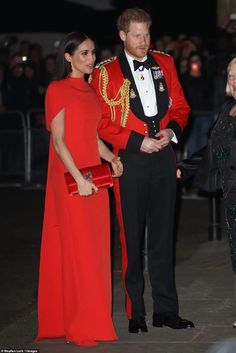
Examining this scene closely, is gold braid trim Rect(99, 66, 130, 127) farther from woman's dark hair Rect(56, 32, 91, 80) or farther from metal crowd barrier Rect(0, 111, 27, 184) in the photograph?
metal crowd barrier Rect(0, 111, 27, 184)

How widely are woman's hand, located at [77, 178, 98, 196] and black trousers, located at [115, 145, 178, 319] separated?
1.66ft

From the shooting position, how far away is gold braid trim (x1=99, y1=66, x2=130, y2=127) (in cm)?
780

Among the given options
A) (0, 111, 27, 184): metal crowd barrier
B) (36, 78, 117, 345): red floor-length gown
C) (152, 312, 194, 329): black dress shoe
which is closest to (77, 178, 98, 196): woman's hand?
(36, 78, 117, 345): red floor-length gown

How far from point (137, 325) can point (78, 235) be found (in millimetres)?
861

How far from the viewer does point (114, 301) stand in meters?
9.15

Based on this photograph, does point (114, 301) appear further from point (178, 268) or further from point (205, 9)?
point (205, 9)

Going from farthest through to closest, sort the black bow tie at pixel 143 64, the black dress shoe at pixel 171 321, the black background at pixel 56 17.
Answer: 1. the black background at pixel 56 17
2. the black dress shoe at pixel 171 321
3. the black bow tie at pixel 143 64

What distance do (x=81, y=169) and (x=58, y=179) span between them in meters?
0.21

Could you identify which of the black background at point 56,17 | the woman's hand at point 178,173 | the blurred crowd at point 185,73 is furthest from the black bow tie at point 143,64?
the black background at point 56,17

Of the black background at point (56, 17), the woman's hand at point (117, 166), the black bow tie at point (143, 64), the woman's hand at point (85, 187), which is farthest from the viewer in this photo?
the black background at point (56, 17)

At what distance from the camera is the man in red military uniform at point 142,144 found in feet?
25.6

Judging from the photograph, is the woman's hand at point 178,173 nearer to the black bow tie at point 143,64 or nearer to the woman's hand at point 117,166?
the woman's hand at point 117,166

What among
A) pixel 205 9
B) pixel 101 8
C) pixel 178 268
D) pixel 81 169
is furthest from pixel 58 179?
pixel 205 9

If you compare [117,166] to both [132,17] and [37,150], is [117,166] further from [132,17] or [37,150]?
[37,150]
